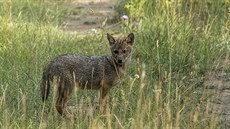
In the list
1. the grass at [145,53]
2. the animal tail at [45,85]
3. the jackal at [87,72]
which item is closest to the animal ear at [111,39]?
the jackal at [87,72]

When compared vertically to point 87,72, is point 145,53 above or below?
below

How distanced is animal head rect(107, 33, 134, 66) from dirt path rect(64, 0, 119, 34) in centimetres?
334

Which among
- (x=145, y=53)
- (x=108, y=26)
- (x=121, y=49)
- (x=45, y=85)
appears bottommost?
(x=108, y=26)

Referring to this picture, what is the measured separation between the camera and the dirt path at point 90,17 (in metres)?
11.4

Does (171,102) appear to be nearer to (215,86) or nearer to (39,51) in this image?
(215,86)

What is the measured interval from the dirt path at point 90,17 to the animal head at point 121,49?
3.34 m

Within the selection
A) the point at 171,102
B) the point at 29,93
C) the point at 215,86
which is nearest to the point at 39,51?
the point at 29,93

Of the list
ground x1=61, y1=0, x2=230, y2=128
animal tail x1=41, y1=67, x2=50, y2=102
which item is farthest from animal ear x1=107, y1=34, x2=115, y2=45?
ground x1=61, y1=0, x2=230, y2=128

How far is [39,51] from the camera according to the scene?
8.43 metres

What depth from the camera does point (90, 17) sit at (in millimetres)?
12516

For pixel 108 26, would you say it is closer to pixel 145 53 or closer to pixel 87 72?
pixel 145 53

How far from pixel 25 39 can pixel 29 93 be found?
6.58 feet

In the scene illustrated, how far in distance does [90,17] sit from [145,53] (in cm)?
410

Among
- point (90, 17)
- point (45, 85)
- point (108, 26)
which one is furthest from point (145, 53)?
point (90, 17)
